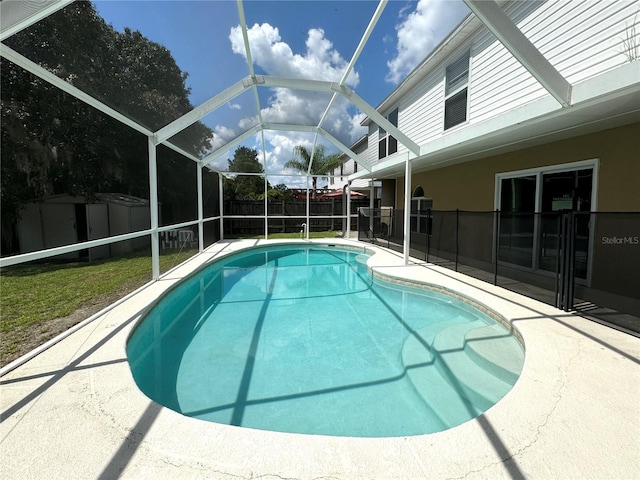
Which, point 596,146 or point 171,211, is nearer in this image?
point 596,146

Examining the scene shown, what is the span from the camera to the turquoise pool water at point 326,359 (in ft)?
9.10

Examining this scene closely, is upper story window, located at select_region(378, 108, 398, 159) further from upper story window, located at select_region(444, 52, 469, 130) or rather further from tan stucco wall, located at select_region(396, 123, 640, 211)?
upper story window, located at select_region(444, 52, 469, 130)

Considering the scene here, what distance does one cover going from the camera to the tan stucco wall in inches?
180

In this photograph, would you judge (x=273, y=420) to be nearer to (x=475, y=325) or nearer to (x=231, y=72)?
(x=475, y=325)

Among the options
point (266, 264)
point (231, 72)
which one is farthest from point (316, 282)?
point (231, 72)

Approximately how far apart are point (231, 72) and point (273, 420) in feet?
18.3

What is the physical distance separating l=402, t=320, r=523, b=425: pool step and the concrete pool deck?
0.43 meters

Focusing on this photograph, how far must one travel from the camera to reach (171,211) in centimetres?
1084

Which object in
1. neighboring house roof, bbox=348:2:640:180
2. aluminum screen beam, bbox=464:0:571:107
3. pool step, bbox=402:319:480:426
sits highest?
aluminum screen beam, bbox=464:0:571:107

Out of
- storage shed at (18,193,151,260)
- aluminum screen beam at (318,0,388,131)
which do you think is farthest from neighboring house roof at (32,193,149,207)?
aluminum screen beam at (318,0,388,131)

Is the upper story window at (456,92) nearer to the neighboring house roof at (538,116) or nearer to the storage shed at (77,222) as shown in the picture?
the neighboring house roof at (538,116)

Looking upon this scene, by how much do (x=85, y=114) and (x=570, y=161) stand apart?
1092cm

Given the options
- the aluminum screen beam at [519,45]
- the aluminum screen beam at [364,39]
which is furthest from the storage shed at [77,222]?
the aluminum screen beam at [519,45]

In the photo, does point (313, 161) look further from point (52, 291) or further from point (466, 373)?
point (466, 373)
